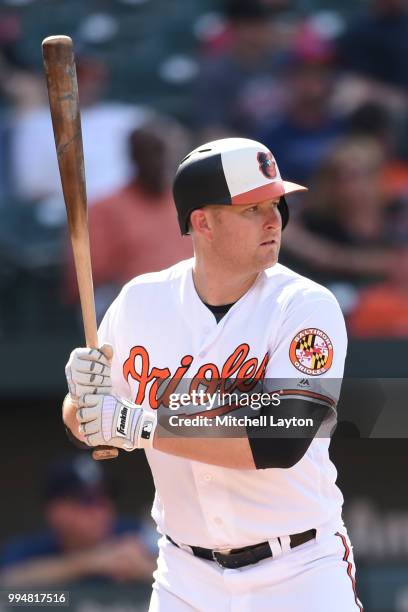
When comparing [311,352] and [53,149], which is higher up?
[53,149]

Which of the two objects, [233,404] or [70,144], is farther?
[70,144]

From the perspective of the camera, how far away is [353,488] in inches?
183

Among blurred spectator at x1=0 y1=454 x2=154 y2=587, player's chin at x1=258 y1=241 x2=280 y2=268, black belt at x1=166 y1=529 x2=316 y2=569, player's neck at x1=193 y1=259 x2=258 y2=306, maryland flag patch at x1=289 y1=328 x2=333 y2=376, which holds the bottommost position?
blurred spectator at x1=0 y1=454 x2=154 y2=587

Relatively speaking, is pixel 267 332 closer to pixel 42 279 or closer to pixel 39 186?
pixel 42 279

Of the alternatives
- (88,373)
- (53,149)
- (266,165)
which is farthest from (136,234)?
(88,373)

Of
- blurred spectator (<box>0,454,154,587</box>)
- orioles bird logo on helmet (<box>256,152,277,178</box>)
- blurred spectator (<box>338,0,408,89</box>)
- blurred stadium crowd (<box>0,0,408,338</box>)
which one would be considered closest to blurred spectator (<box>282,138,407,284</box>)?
blurred stadium crowd (<box>0,0,408,338</box>)

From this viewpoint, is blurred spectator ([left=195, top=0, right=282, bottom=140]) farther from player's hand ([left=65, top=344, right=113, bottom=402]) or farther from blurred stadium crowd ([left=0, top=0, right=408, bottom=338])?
player's hand ([left=65, top=344, right=113, bottom=402])

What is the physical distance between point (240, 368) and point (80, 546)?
2.08 meters

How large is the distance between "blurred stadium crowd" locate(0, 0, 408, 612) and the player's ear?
5.88 feet

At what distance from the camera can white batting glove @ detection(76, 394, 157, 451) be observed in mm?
2500

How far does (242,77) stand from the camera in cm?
536

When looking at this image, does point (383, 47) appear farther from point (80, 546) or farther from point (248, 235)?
point (248, 235)

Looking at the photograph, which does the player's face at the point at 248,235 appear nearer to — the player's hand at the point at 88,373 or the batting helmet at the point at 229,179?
the batting helmet at the point at 229,179

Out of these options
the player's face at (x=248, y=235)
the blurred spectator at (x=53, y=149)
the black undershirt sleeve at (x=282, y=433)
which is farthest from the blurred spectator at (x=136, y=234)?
the black undershirt sleeve at (x=282, y=433)
